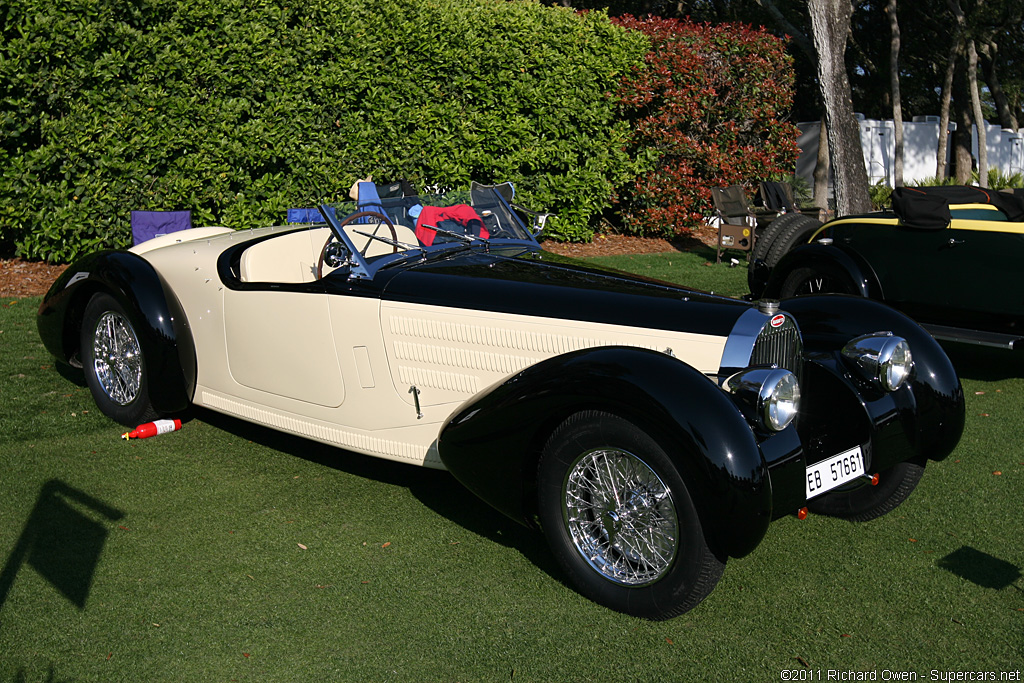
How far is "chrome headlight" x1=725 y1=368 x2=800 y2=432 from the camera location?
340 cm

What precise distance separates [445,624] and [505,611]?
0.25m

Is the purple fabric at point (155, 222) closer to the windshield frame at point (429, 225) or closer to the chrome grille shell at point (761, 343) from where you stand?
the windshield frame at point (429, 225)

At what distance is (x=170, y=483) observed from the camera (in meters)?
4.78

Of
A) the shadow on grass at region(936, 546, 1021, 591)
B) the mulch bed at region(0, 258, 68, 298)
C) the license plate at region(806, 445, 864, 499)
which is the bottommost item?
the shadow on grass at region(936, 546, 1021, 591)

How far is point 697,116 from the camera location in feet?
45.5

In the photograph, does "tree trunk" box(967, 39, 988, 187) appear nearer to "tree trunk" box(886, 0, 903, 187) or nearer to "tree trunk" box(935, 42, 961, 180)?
"tree trunk" box(935, 42, 961, 180)

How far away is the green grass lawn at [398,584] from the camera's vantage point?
3.17 meters

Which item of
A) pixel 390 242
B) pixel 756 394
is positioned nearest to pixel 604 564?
pixel 756 394

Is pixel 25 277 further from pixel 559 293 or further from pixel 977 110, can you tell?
pixel 977 110

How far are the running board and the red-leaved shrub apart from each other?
24.7ft

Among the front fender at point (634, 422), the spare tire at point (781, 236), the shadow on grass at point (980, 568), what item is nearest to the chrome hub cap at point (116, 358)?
the front fender at point (634, 422)

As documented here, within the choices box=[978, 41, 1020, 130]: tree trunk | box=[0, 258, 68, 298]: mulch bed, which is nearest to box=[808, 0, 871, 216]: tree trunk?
box=[0, 258, 68, 298]: mulch bed

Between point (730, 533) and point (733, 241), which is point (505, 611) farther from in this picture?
point (733, 241)

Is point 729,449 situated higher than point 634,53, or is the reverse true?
point 634,53
